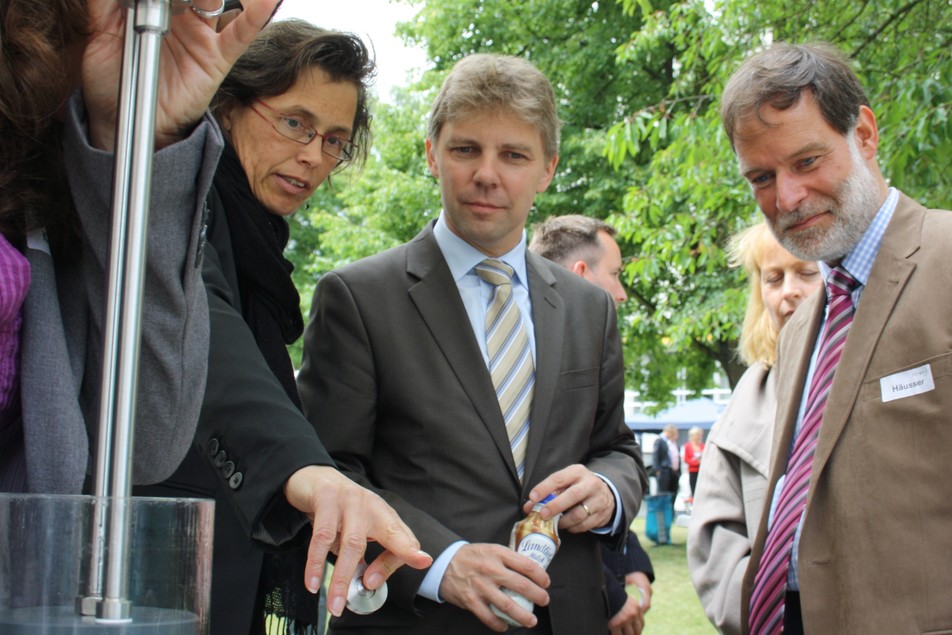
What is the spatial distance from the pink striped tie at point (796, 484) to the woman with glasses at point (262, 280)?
110cm

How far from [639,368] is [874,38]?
10378 millimetres

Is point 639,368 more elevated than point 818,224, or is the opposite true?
point 818,224

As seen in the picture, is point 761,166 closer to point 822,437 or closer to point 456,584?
point 822,437

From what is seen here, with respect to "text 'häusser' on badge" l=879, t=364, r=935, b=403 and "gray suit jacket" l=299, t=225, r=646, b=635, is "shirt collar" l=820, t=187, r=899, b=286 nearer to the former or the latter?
"text 'häusser' on badge" l=879, t=364, r=935, b=403

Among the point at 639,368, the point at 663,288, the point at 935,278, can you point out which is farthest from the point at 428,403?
the point at 639,368

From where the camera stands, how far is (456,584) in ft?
7.52

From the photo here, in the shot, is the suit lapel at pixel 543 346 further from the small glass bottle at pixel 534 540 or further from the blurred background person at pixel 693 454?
the blurred background person at pixel 693 454

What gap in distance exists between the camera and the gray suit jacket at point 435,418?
2486mm

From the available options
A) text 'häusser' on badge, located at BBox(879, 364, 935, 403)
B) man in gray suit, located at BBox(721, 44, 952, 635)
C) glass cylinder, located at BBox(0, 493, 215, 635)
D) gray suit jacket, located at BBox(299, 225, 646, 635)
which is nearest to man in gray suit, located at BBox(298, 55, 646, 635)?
gray suit jacket, located at BBox(299, 225, 646, 635)

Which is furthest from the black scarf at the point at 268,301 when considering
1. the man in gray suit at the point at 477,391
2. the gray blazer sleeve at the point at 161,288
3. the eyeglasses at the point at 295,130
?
the gray blazer sleeve at the point at 161,288

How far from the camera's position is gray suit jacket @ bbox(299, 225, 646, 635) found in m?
2.49

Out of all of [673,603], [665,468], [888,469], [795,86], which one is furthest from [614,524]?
[665,468]

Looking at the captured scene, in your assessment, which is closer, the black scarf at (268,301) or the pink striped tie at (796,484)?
the black scarf at (268,301)

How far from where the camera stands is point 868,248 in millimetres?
2455
